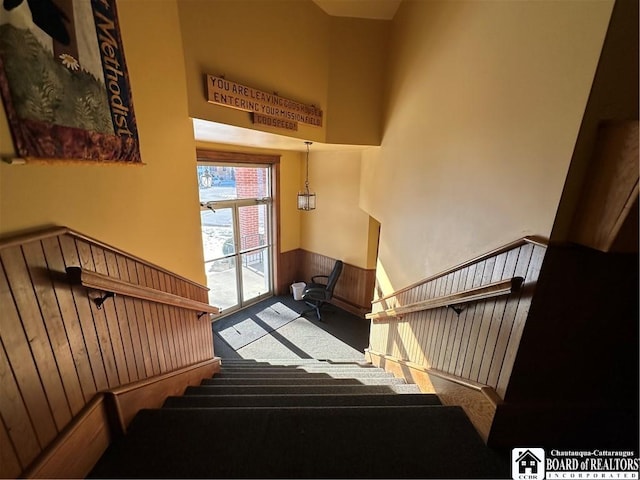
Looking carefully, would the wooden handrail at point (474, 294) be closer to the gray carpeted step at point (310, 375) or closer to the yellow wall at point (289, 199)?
the gray carpeted step at point (310, 375)

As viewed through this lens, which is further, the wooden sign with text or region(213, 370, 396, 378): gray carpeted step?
region(213, 370, 396, 378): gray carpeted step

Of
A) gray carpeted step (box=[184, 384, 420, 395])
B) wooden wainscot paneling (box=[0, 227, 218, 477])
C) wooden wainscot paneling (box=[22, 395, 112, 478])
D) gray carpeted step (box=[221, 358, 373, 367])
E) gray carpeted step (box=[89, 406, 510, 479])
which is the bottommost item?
gray carpeted step (box=[221, 358, 373, 367])

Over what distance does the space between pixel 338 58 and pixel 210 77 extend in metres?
1.53

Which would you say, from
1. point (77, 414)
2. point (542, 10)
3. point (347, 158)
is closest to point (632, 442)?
point (542, 10)

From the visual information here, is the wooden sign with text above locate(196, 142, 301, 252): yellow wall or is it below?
above

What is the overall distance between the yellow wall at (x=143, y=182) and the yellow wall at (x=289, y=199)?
285 centimetres

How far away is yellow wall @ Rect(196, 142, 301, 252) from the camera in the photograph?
5.08m

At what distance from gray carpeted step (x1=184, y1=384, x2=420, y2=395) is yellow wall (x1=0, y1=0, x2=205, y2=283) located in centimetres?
87

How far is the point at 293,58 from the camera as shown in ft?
8.48

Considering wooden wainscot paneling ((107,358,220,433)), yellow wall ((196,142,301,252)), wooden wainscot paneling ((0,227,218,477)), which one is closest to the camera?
wooden wainscot paneling ((0,227,218,477))

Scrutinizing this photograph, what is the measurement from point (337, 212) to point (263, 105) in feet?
9.51

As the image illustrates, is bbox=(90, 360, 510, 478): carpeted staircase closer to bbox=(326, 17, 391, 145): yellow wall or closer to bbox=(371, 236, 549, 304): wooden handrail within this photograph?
bbox=(371, 236, 549, 304): wooden handrail

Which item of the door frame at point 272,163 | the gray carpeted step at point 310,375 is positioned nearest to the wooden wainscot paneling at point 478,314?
the gray carpeted step at point 310,375

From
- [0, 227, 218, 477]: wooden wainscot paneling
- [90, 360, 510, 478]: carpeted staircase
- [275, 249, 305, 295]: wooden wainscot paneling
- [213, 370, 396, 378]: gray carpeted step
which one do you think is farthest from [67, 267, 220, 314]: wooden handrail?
[275, 249, 305, 295]: wooden wainscot paneling
